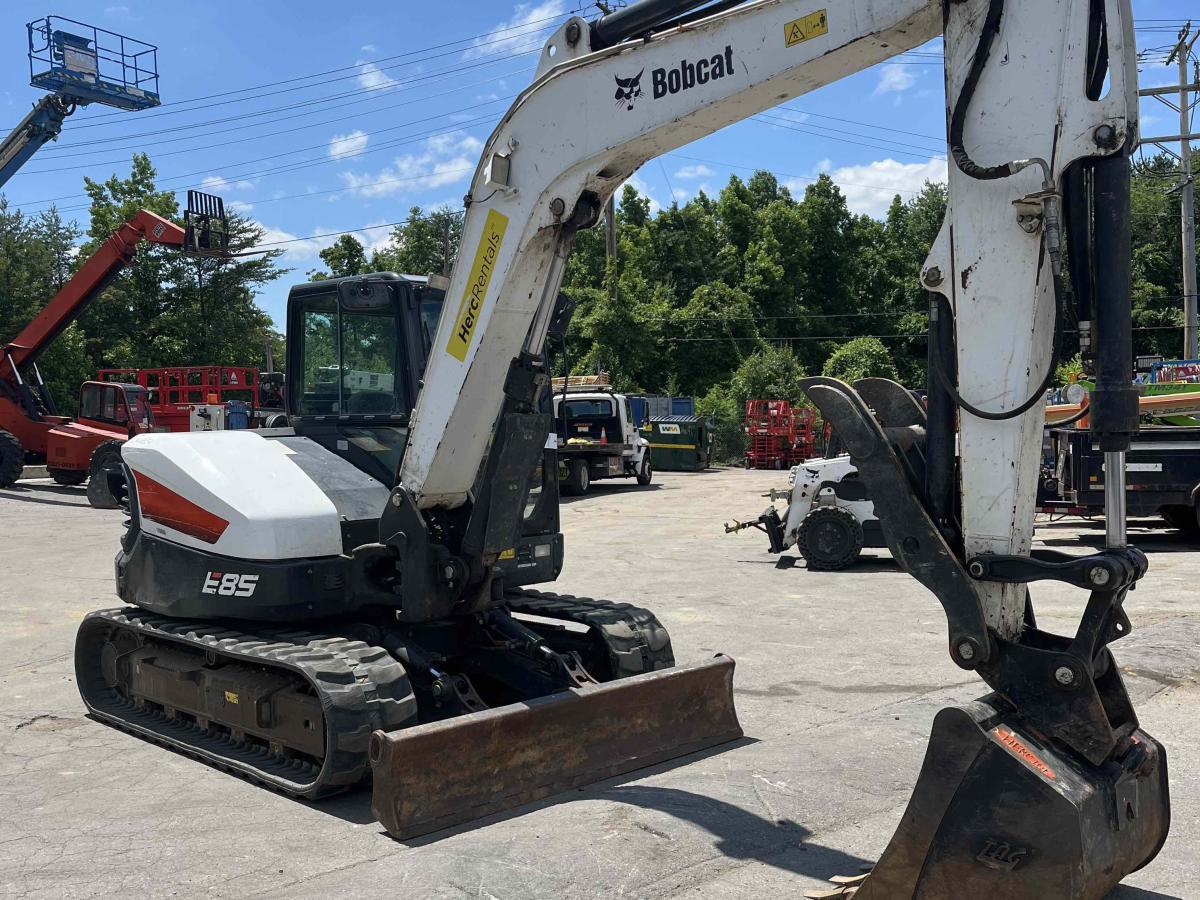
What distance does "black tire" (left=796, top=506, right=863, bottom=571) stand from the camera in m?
13.8

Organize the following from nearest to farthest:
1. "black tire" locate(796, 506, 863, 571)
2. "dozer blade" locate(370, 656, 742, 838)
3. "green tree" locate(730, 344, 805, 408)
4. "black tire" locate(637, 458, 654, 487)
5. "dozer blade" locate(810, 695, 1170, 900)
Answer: "dozer blade" locate(810, 695, 1170, 900) < "dozer blade" locate(370, 656, 742, 838) < "black tire" locate(796, 506, 863, 571) < "black tire" locate(637, 458, 654, 487) < "green tree" locate(730, 344, 805, 408)

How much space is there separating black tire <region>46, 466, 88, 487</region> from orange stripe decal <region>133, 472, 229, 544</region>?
1901 centimetres

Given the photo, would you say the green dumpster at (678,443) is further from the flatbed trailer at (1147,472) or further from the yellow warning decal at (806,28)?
the yellow warning decal at (806,28)

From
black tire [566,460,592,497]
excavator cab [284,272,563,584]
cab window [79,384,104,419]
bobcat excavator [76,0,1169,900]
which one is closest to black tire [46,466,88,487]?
cab window [79,384,104,419]

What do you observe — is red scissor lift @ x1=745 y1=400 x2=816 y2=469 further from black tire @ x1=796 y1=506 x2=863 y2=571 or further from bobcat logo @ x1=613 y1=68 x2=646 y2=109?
bobcat logo @ x1=613 y1=68 x2=646 y2=109

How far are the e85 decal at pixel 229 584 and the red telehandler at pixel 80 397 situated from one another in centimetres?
1832

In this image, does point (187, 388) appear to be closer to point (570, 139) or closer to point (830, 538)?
point (830, 538)

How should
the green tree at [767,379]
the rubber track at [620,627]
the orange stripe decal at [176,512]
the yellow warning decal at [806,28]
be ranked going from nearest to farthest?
the yellow warning decal at [806,28], the orange stripe decal at [176,512], the rubber track at [620,627], the green tree at [767,379]

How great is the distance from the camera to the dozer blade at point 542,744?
513cm

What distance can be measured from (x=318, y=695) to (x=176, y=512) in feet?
5.90

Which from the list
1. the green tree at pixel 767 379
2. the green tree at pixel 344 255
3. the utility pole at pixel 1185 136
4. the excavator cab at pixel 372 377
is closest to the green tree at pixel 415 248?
the green tree at pixel 344 255

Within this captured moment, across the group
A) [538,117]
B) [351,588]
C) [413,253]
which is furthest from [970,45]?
[413,253]

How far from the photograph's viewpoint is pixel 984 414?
3.79 meters

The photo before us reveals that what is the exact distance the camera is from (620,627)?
6.88 meters
